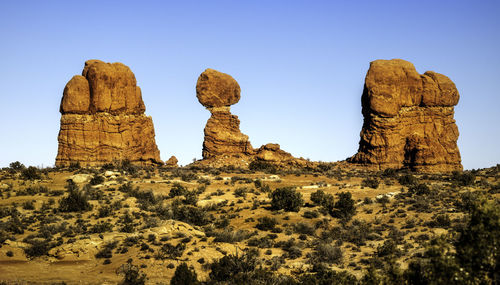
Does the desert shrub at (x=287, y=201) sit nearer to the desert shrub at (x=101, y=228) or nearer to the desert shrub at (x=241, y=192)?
the desert shrub at (x=241, y=192)

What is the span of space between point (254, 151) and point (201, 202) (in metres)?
25.9

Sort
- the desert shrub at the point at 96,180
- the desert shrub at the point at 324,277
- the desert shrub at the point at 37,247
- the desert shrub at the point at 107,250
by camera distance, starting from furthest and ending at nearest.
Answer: the desert shrub at the point at 96,180 < the desert shrub at the point at 37,247 < the desert shrub at the point at 107,250 < the desert shrub at the point at 324,277

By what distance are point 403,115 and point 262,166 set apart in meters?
18.5

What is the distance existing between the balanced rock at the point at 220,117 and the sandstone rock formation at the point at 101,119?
8.76 m

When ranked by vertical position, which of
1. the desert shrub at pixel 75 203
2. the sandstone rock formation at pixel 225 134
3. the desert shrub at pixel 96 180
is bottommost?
the desert shrub at pixel 75 203

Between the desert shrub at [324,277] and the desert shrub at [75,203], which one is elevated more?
the desert shrub at [75,203]

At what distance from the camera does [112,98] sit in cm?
5381

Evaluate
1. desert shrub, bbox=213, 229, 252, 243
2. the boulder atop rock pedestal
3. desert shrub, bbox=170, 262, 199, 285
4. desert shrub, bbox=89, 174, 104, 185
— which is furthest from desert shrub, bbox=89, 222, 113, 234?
the boulder atop rock pedestal

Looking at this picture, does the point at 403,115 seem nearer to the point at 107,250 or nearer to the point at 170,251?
the point at 170,251

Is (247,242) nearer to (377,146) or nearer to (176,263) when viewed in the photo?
(176,263)

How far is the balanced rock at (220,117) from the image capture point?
6003 cm

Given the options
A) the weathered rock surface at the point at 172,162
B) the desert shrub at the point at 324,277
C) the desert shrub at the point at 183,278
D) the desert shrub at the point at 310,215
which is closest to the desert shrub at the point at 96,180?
the weathered rock surface at the point at 172,162

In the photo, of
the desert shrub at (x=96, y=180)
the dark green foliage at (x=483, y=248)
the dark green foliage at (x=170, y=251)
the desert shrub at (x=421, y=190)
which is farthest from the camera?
the desert shrub at (x=96, y=180)

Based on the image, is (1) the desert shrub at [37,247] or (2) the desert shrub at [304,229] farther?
(2) the desert shrub at [304,229]
